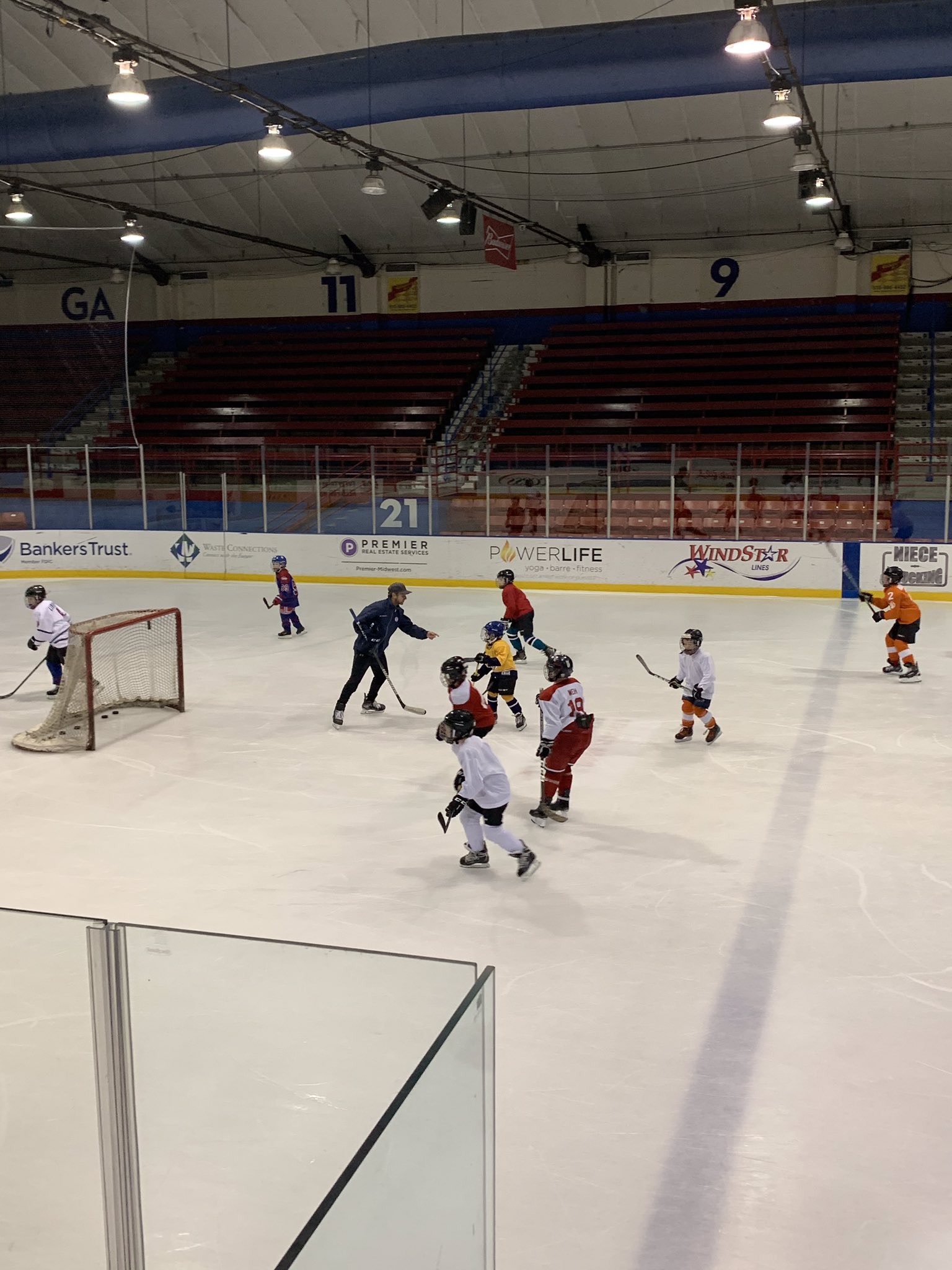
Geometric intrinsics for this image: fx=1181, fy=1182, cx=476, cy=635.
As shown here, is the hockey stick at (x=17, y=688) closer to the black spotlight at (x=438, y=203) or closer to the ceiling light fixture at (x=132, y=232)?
the black spotlight at (x=438, y=203)

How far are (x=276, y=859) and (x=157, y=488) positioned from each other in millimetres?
15138

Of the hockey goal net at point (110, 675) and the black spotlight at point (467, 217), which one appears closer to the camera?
the hockey goal net at point (110, 675)

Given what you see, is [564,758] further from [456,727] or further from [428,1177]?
[428,1177]

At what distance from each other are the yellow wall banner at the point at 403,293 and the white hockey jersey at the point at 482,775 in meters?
23.2

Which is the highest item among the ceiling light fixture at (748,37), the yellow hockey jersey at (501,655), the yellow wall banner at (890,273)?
the yellow wall banner at (890,273)

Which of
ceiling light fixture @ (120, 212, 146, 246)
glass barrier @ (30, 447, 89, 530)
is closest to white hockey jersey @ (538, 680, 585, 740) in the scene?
ceiling light fixture @ (120, 212, 146, 246)

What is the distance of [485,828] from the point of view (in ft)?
21.6

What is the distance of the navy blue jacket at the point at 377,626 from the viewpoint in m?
9.97

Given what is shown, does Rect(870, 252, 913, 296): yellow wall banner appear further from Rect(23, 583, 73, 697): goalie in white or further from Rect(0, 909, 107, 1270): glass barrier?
Rect(0, 909, 107, 1270): glass barrier

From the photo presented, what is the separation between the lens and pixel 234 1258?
3416mm

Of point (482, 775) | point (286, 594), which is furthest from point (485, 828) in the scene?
point (286, 594)

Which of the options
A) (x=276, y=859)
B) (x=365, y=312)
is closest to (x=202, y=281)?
(x=365, y=312)

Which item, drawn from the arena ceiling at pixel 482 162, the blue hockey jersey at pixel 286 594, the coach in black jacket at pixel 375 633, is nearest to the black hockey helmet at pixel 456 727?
the coach in black jacket at pixel 375 633

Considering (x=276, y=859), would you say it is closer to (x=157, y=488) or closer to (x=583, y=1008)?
(x=583, y=1008)
